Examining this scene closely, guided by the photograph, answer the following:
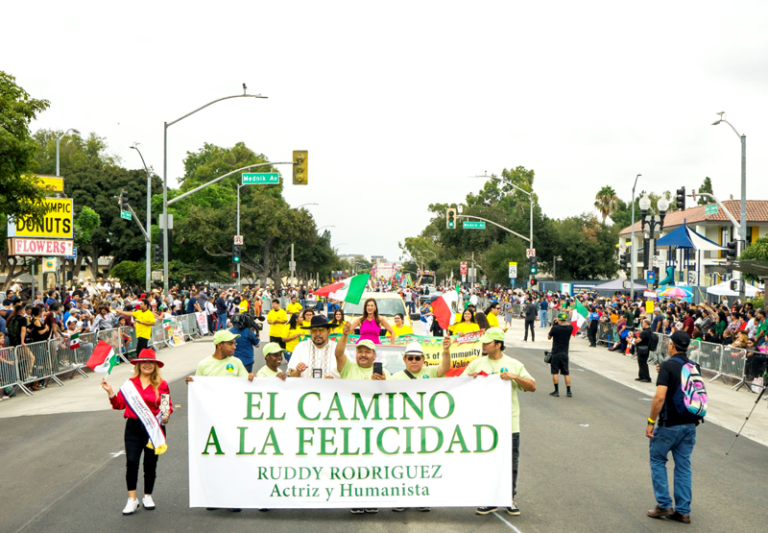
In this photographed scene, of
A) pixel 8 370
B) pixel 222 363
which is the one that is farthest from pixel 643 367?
pixel 8 370

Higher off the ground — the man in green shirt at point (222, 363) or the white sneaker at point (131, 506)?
the man in green shirt at point (222, 363)

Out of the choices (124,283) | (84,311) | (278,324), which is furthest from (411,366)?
Answer: (124,283)

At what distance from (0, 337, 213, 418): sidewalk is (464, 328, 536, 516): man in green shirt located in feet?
27.1

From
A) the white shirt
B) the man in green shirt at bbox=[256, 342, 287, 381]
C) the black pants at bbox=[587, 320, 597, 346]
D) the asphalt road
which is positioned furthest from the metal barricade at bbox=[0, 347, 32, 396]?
the black pants at bbox=[587, 320, 597, 346]

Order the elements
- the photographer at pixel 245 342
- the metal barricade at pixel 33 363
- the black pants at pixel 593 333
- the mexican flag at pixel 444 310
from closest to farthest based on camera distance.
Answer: the photographer at pixel 245 342, the metal barricade at pixel 33 363, the mexican flag at pixel 444 310, the black pants at pixel 593 333

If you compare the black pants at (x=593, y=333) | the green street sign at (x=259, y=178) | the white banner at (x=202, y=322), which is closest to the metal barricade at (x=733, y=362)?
the black pants at (x=593, y=333)

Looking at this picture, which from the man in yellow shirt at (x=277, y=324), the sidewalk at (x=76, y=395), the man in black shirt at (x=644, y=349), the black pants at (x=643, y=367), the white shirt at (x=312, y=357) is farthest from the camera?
the black pants at (x=643, y=367)

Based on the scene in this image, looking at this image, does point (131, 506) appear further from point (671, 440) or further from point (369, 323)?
point (369, 323)

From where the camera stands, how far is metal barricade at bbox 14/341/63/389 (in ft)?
47.3

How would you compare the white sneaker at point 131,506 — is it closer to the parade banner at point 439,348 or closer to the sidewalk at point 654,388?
the parade banner at point 439,348

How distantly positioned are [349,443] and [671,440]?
9.62 ft

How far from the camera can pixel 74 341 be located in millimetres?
16797

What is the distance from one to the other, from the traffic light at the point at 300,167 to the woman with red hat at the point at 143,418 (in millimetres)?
18707

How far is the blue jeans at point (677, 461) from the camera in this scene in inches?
265
